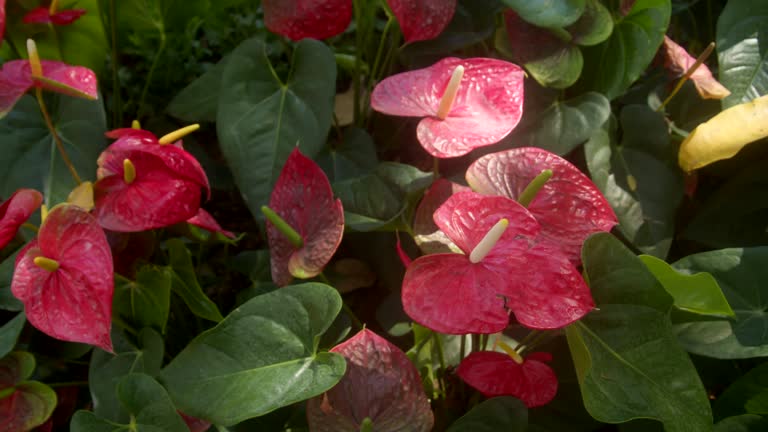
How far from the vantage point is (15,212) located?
2.03 feet

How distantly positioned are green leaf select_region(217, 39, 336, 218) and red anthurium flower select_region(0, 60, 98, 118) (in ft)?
0.56

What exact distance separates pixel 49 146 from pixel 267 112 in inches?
11.6

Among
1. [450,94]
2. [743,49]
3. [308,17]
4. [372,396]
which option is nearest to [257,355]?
[372,396]

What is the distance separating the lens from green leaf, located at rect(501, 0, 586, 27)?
0.81 meters

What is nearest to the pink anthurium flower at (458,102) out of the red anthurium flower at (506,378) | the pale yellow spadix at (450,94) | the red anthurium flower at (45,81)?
the pale yellow spadix at (450,94)

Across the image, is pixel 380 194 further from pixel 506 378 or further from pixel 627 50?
pixel 627 50

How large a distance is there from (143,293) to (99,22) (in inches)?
18.4

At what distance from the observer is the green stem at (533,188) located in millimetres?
582

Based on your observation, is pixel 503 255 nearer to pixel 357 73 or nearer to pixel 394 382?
pixel 394 382

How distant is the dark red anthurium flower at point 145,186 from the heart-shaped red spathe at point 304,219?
0.09 meters

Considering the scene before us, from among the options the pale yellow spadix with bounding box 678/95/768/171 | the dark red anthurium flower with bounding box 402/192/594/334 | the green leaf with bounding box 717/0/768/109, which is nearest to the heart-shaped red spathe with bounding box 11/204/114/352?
the dark red anthurium flower with bounding box 402/192/594/334

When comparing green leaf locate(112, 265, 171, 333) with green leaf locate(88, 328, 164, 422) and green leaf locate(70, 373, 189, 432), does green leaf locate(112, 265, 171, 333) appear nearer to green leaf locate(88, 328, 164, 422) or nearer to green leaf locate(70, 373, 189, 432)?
green leaf locate(88, 328, 164, 422)

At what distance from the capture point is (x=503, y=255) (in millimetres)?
563

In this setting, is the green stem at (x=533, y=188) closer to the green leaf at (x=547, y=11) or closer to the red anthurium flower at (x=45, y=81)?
the green leaf at (x=547, y=11)
